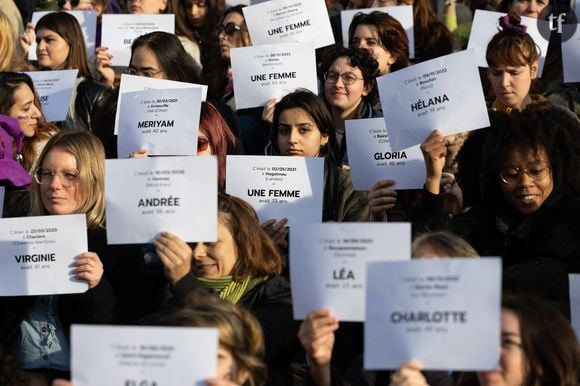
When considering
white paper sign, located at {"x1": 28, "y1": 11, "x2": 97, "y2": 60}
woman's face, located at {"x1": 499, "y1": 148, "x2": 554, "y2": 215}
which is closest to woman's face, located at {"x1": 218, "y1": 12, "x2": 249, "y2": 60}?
white paper sign, located at {"x1": 28, "y1": 11, "x2": 97, "y2": 60}

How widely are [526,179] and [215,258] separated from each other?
1.64 metres

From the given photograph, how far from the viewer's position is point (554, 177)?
686 cm

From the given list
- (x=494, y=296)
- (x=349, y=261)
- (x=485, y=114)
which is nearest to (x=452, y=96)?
(x=485, y=114)

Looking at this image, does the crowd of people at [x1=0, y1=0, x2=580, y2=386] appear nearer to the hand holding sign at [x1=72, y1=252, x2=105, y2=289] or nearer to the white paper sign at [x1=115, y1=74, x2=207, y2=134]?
the hand holding sign at [x1=72, y1=252, x2=105, y2=289]

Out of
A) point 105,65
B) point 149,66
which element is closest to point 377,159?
point 149,66

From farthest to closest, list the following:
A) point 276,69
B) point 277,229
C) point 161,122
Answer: point 276,69, point 161,122, point 277,229

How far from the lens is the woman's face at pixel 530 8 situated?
10398 mm

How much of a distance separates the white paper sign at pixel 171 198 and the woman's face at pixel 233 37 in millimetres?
4344

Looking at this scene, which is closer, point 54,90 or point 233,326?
point 233,326

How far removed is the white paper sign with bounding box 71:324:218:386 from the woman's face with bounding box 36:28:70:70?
591 centimetres

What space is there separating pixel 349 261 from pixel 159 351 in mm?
904

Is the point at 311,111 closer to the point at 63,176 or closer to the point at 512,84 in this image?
the point at 512,84

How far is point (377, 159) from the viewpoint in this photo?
303 inches

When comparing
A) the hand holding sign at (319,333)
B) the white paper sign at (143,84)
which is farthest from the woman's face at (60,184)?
the hand holding sign at (319,333)
